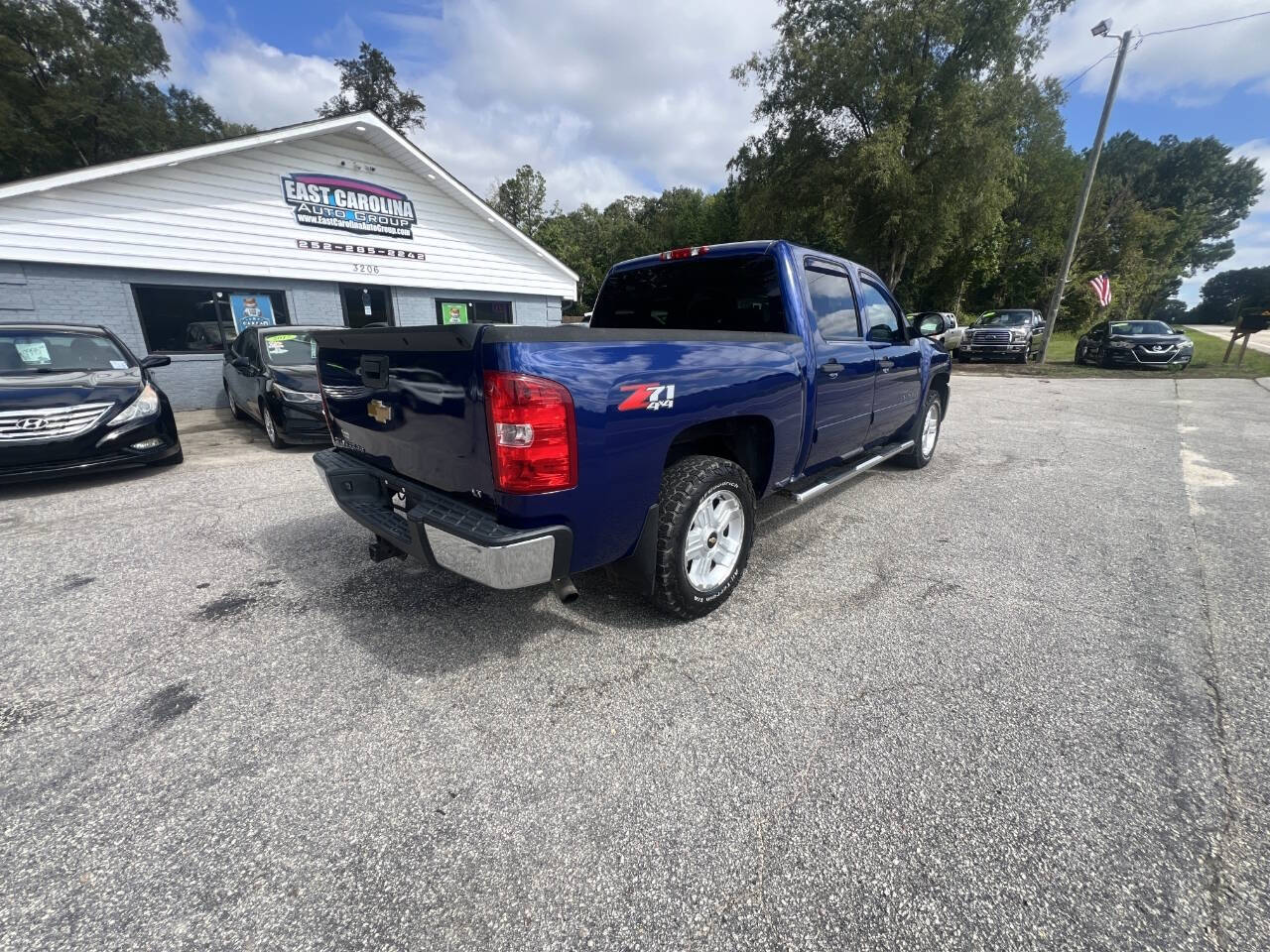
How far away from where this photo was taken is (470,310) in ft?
44.6

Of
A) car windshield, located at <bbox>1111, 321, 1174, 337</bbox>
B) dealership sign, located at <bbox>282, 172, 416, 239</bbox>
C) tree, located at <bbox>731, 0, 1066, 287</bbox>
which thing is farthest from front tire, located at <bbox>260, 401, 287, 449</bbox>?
car windshield, located at <bbox>1111, 321, 1174, 337</bbox>

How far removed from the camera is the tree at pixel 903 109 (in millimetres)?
16000

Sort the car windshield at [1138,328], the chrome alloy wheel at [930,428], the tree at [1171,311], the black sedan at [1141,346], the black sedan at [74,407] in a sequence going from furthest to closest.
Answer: the tree at [1171,311]
the car windshield at [1138,328]
the black sedan at [1141,346]
the chrome alloy wheel at [930,428]
the black sedan at [74,407]

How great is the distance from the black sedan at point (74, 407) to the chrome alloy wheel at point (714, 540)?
18.7ft

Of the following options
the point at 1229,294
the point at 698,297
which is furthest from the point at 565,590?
the point at 1229,294

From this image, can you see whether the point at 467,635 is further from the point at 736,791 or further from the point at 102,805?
the point at 736,791

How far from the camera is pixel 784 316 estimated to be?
10.9 ft

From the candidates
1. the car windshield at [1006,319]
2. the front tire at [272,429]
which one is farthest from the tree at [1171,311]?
the front tire at [272,429]

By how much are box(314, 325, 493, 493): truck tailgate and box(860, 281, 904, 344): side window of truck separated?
11.0 ft

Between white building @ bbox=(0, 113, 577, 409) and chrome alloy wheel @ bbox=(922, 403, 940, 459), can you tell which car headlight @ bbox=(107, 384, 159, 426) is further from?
chrome alloy wheel @ bbox=(922, 403, 940, 459)

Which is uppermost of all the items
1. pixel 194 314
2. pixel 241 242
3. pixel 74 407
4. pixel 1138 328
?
pixel 241 242

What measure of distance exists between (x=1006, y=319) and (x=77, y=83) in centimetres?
3795

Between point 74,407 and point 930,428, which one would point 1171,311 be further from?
point 74,407

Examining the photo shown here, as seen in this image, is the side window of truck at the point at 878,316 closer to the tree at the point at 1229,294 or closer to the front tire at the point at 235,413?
the front tire at the point at 235,413
